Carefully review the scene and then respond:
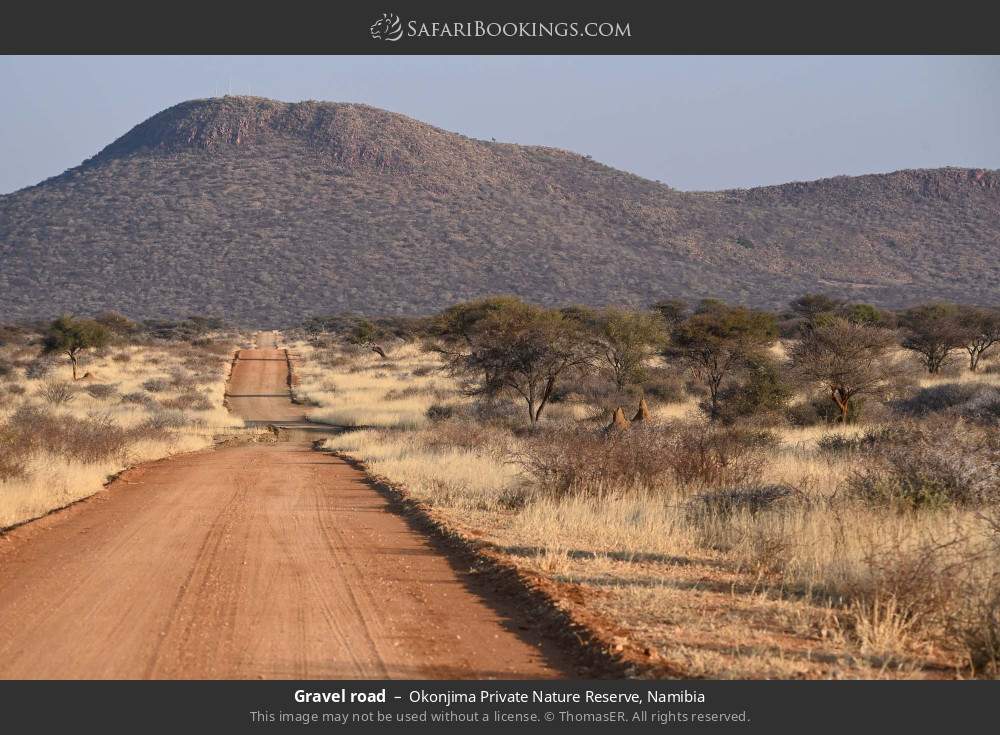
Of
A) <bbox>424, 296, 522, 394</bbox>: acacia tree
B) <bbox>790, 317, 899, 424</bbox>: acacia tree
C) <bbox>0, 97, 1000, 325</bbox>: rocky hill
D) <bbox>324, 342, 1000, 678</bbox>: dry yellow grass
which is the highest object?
<bbox>0, 97, 1000, 325</bbox>: rocky hill

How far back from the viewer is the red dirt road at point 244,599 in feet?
20.9

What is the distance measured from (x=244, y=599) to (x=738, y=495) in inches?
247

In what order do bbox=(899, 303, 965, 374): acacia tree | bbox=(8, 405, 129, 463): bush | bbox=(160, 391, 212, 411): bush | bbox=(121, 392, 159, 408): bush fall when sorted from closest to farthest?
bbox=(8, 405, 129, 463): bush, bbox=(121, 392, 159, 408): bush, bbox=(160, 391, 212, 411): bush, bbox=(899, 303, 965, 374): acacia tree

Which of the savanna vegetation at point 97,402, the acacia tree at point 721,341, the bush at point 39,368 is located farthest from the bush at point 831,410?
the bush at point 39,368

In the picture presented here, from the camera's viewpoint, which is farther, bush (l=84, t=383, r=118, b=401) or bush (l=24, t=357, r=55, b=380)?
bush (l=24, t=357, r=55, b=380)

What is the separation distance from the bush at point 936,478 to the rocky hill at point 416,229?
253 feet

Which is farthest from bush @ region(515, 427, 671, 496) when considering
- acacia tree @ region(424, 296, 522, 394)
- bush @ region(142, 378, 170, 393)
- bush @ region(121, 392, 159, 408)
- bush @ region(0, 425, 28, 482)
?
bush @ region(142, 378, 170, 393)

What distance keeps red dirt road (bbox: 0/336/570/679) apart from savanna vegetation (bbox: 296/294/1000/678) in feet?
3.05

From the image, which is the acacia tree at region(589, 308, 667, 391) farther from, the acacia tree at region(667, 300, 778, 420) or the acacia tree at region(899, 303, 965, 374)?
the acacia tree at region(899, 303, 965, 374)

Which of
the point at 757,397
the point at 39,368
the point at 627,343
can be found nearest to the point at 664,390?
the point at 627,343

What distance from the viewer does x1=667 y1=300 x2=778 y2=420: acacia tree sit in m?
31.1

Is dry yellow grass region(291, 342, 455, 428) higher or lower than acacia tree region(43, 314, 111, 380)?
lower

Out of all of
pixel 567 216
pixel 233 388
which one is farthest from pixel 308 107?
pixel 233 388

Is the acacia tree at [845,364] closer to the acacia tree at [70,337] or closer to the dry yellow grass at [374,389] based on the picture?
the dry yellow grass at [374,389]
